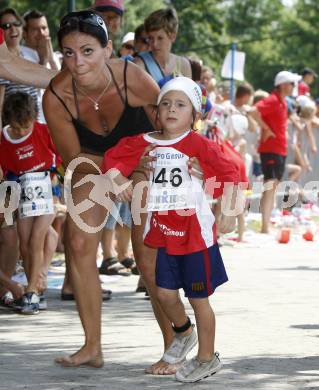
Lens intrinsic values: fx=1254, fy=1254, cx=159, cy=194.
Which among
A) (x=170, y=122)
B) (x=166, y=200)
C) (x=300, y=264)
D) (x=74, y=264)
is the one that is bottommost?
(x=300, y=264)

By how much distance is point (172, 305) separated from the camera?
21.6 feet

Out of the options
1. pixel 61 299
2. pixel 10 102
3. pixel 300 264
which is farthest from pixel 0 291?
pixel 300 264

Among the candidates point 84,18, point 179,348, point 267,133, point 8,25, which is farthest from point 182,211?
point 267,133

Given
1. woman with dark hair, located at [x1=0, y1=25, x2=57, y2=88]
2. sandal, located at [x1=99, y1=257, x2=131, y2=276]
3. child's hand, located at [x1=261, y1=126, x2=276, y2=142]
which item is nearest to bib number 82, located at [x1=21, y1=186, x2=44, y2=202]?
woman with dark hair, located at [x1=0, y1=25, x2=57, y2=88]

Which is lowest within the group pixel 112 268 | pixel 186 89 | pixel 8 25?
pixel 112 268

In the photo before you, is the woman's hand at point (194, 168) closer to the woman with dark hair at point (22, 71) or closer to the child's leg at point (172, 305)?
the child's leg at point (172, 305)

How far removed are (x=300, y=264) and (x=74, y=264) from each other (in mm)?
6636

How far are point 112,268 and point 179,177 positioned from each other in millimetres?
5468

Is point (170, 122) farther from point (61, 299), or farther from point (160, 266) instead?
point (61, 299)

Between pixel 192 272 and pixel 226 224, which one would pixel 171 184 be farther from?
pixel 192 272

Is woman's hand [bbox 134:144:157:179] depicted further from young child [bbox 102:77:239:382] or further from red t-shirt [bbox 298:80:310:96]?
red t-shirt [bbox 298:80:310:96]

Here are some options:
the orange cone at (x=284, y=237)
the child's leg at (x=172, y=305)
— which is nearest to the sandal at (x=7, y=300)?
the child's leg at (x=172, y=305)

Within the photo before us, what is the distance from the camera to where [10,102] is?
31.4 ft

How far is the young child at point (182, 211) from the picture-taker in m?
6.46
